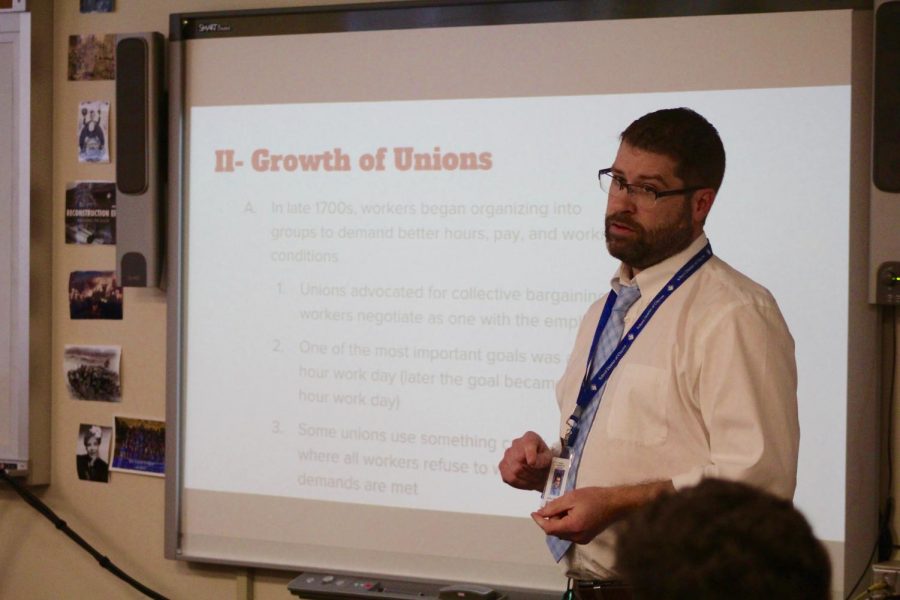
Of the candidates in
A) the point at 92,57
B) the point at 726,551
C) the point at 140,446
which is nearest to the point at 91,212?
the point at 92,57

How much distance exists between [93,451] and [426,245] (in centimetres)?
139

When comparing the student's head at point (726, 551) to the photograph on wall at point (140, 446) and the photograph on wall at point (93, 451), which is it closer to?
the photograph on wall at point (140, 446)

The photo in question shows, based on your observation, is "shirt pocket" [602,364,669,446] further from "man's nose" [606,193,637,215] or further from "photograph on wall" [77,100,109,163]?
"photograph on wall" [77,100,109,163]

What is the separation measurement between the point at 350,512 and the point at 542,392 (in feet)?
2.37

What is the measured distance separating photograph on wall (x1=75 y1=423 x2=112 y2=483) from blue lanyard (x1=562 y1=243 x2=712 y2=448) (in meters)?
1.99

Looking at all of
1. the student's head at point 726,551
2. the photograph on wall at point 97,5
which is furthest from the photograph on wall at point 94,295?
the student's head at point 726,551

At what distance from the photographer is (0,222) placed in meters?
3.48

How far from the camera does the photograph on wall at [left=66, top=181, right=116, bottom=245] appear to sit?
342cm

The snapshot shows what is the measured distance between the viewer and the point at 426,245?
121 inches

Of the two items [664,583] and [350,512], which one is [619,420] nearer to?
[664,583]

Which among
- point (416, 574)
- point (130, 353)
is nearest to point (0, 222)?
point (130, 353)

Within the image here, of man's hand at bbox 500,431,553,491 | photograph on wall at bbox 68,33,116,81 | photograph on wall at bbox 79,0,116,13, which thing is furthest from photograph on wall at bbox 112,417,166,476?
man's hand at bbox 500,431,553,491

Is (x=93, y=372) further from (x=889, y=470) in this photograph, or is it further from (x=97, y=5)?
(x=889, y=470)

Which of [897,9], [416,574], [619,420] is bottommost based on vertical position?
[416,574]
